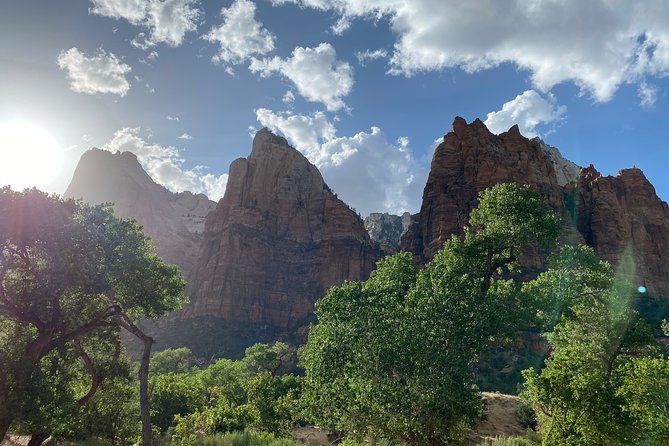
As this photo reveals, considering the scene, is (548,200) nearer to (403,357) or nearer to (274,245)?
(274,245)

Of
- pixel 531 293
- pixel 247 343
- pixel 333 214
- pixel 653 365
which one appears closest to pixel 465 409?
pixel 653 365

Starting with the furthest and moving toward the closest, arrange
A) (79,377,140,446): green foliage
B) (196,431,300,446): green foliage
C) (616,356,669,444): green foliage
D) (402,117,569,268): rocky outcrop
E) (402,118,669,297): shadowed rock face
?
(402,117,569,268): rocky outcrop, (402,118,669,297): shadowed rock face, (79,377,140,446): green foliage, (196,431,300,446): green foliage, (616,356,669,444): green foliage

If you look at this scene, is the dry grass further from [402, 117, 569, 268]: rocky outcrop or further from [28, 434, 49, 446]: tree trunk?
[402, 117, 569, 268]: rocky outcrop

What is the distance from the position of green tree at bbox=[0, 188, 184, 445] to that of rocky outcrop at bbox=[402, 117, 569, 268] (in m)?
101

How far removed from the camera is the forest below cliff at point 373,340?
15797mm

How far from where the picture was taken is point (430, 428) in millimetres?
16266

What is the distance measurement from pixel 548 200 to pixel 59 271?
395ft

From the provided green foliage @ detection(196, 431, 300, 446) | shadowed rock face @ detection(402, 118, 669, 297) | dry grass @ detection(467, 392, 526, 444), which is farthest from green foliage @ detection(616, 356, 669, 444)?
shadowed rock face @ detection(402, 118, 669, 297)

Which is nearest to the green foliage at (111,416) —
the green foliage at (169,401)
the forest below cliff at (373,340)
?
the forest below cliff at (373,340)

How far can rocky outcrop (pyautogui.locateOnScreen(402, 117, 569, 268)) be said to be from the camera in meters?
120

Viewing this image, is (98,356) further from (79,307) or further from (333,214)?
(333,214)

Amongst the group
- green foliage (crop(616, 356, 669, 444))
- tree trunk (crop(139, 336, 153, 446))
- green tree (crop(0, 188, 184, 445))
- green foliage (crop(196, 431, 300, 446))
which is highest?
green tree (crop(0, 188, 184, 445))

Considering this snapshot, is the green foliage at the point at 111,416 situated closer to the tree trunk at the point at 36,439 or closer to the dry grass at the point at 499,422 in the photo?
the tree trunk at the point at 36,439

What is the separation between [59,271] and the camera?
19.1 meters
